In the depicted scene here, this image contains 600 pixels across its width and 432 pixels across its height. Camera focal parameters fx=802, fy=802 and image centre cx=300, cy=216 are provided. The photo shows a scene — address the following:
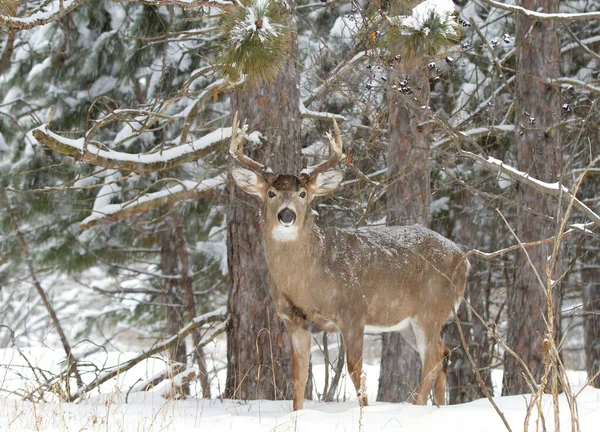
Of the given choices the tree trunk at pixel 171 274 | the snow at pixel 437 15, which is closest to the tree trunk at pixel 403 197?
the snow at pixel 437 15

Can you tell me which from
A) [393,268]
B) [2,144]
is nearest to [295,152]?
[393,268]

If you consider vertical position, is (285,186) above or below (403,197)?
below

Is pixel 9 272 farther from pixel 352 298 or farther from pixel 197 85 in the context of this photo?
pixel 352 298

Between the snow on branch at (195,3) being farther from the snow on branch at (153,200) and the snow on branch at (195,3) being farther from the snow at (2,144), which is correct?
the snow at (2,144)

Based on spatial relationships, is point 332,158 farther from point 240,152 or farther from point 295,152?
A: point 295,152

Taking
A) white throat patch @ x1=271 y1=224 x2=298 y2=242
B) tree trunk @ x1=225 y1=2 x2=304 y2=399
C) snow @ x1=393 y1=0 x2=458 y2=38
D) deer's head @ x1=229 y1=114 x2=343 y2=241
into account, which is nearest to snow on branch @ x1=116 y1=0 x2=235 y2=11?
deer's head @ x1=229 y1=114 x2=343 y2=241

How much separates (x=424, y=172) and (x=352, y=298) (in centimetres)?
206

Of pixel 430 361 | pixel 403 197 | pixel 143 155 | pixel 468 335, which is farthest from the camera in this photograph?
pixel 468 335

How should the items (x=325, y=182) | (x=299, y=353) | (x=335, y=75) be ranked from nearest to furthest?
(x=299, y=353) → (x=325, y=182) → (x=335, y=75)

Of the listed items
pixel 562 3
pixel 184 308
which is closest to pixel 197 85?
pixel 184 308

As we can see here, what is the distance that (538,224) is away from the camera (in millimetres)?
8070

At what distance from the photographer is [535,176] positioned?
26.6ft

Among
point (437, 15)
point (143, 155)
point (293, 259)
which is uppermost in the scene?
point (437, 15)

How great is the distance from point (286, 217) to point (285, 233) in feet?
0.76
